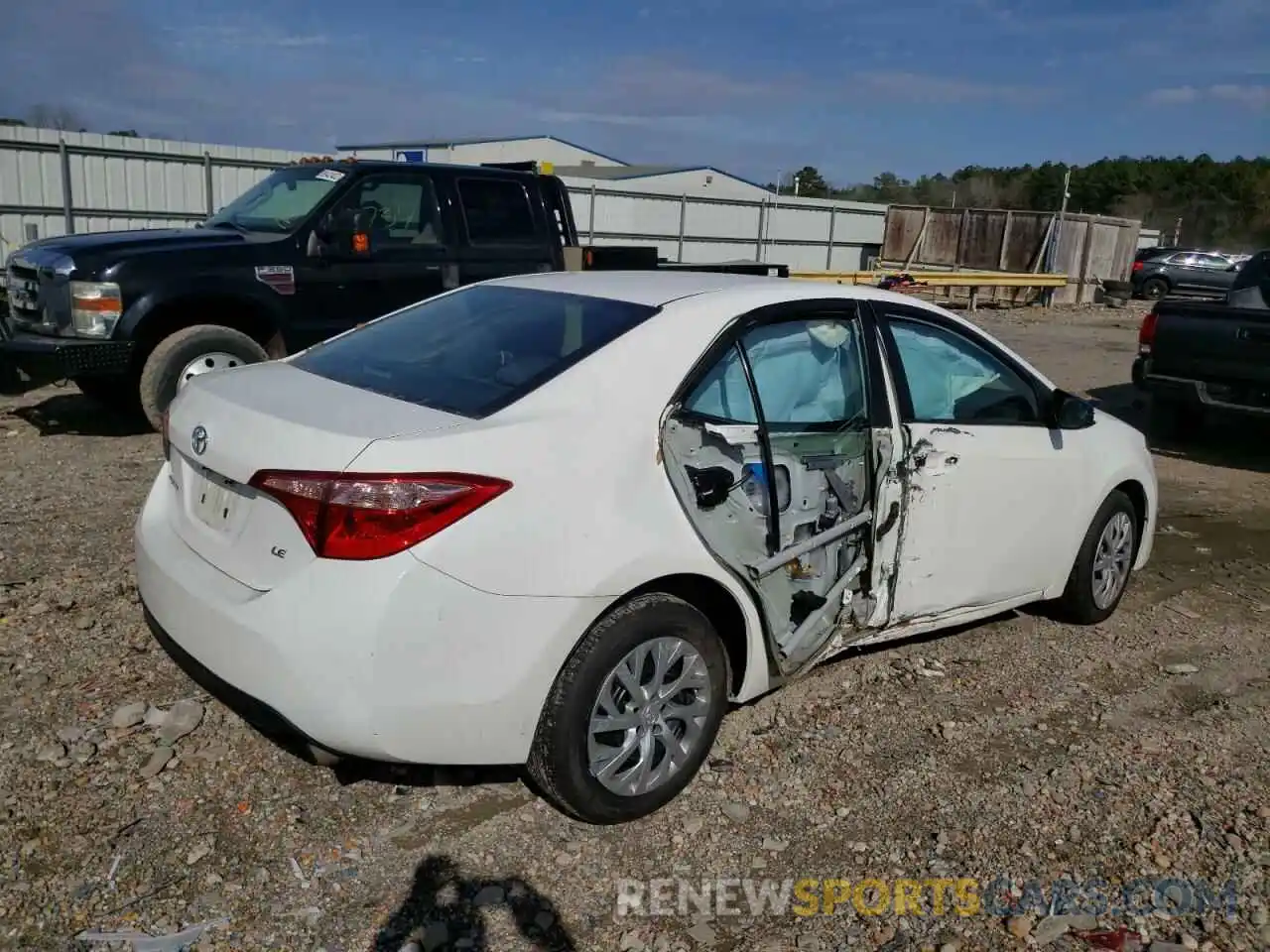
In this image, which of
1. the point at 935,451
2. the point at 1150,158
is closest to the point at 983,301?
the point at 935,451

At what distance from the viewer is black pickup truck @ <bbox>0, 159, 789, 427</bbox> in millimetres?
6930

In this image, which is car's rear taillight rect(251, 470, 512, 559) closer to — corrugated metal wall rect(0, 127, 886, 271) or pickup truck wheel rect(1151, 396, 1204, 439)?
pickup truck wheel rect(1151, 396, 1204, 439)

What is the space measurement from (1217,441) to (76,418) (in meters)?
9.99

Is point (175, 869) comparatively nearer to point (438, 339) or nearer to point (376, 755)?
point (376, 755)

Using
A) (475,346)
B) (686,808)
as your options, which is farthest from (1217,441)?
(475,346)

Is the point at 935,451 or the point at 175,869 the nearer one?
the point at 175,869

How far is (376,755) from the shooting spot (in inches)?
109

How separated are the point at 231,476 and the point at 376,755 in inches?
34.7

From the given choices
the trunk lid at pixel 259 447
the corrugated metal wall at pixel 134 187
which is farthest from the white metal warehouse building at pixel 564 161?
the trunk lid at pixel 259 447

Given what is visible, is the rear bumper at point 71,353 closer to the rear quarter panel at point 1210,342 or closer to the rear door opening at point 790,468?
the rear door opening at point 790,468

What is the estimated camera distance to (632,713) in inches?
123

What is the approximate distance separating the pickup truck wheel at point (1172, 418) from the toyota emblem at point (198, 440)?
342 inches

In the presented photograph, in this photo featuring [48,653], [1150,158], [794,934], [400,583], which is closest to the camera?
[400,583]

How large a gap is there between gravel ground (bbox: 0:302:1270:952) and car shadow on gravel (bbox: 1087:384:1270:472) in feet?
15.7
